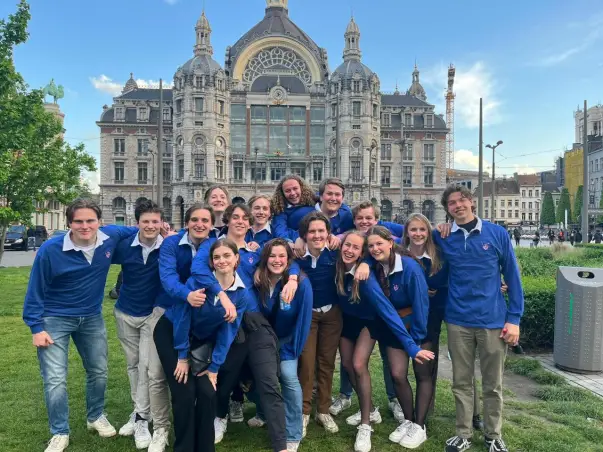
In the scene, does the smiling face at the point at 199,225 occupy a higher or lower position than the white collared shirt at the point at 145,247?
higher

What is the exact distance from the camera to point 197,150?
56.7m

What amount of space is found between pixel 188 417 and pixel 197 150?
5458cm

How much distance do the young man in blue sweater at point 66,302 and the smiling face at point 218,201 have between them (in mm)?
1239

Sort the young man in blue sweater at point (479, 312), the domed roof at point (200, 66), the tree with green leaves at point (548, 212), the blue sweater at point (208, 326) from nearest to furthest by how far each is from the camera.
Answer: the blue sweater at point (208, 326) < the young man in blue sweater at point (479, 312) < the domed roof at point (200, 66) < the tree with green leaves at point (548, 212)

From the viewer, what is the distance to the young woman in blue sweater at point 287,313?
4820 mm

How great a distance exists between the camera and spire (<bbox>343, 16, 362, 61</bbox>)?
61062 millimetres

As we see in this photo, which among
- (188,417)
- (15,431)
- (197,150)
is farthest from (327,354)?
(197,150)

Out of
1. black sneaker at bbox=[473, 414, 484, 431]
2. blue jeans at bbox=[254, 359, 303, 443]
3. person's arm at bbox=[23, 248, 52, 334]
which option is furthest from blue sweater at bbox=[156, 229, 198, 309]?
black sneaker at bbox=[473, 414, 484, 431]

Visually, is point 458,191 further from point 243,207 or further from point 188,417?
point 188,417

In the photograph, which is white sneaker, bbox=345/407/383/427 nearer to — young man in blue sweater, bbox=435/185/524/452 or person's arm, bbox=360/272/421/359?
young man in blue sweater, bbox=435/185/524/452

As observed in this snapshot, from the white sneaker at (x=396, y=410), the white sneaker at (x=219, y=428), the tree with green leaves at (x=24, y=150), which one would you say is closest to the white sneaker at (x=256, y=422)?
the white sneaker at (x=219, y=428)

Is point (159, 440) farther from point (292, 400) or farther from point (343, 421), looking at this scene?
point (343, 421)

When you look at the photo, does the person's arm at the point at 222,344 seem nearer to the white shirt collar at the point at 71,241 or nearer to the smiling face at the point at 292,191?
the white shirt collar at the point at 71,241

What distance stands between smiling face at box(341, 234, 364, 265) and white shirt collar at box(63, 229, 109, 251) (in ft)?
8.43
